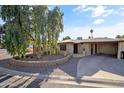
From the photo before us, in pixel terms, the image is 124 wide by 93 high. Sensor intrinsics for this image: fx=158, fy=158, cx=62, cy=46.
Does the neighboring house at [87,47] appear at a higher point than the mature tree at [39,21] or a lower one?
lower

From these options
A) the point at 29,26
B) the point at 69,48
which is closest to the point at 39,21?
the point at 29,26

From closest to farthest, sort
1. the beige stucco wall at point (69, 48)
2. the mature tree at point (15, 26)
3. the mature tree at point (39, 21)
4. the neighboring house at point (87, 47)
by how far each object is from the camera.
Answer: the mature tree at point (15, 26)
the mature tree at point (39, 21)
the neighboring house at point (87, 47)
the beige stucco wall at point (69, 48)

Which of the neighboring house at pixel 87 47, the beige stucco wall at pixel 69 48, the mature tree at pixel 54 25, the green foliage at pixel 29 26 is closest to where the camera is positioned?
the green foliage at pixel 29 26

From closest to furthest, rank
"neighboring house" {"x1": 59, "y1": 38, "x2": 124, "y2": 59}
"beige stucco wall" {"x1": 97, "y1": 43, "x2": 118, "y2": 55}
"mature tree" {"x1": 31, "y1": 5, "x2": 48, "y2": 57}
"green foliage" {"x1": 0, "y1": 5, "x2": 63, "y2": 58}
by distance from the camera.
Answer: "green foliage" {"x1": 0, "y1": 5, "x2": 63, "y2": 58}, "mature tree" {"x1": 31, "y1": 5, "x2": 48, "y2": 57}, "neighboring house" {"x1": 59, "y1": 38, "x2": 124, "y2": 59}, "beige stucco wall" {"x1": 97, "y1": 43, "x2": 118, "y2": 55}

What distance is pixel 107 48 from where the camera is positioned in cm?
2333

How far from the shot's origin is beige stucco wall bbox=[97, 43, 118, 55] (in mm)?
22766

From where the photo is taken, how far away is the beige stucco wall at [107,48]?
22.8 meters

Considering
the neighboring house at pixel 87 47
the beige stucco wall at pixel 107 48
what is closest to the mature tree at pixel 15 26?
the neighboring house at pixel 87 47

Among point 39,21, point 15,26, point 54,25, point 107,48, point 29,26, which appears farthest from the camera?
point 107,48

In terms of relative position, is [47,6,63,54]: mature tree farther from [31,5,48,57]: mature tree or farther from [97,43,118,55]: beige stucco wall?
[97,43,118,55]: beige stucco wall

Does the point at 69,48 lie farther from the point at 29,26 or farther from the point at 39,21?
the point at 29,26

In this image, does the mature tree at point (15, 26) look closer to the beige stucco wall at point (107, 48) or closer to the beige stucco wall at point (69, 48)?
the beige stucco wall at point (69, 48)

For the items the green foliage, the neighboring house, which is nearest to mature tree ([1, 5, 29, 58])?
the green foliage

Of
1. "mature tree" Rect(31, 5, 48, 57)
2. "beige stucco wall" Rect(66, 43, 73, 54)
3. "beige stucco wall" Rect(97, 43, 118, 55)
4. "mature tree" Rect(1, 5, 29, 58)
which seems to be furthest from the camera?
"beige stucco wall" Rect(66, 43, 73, 54)
